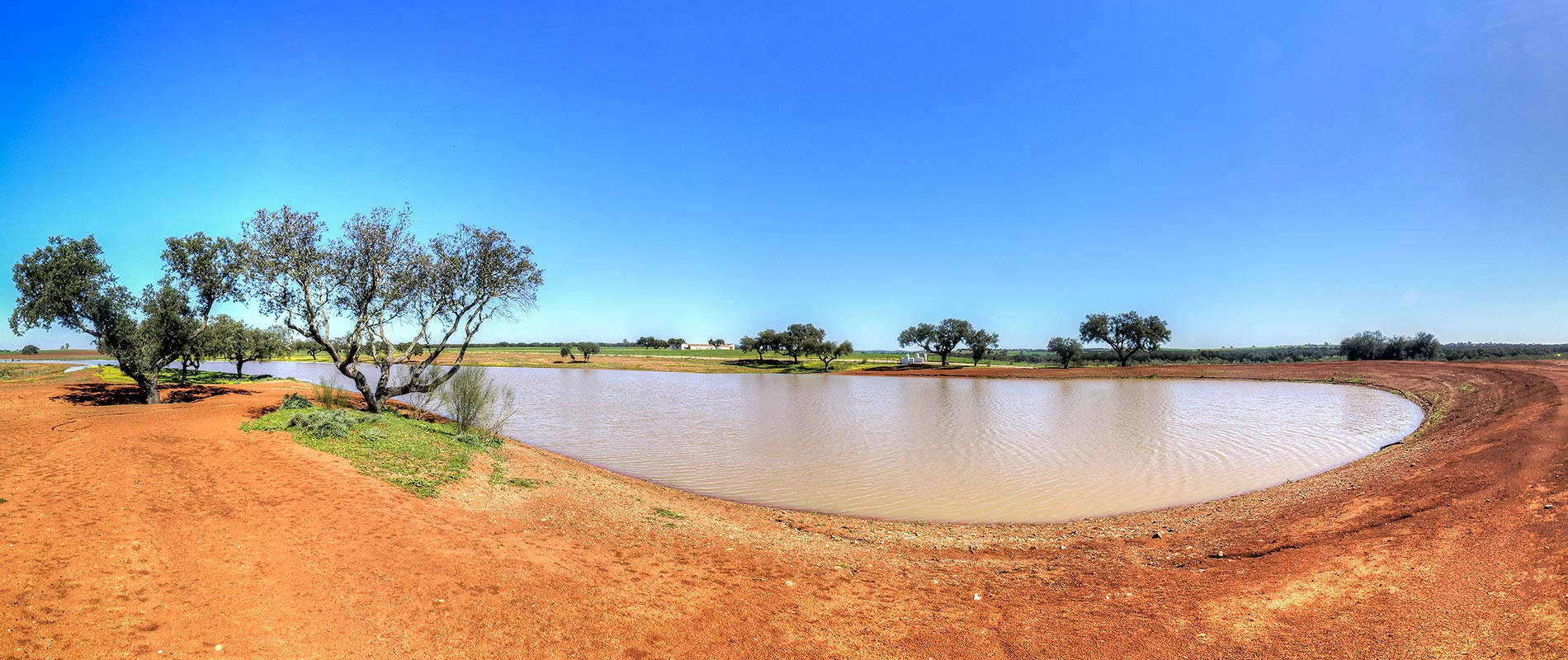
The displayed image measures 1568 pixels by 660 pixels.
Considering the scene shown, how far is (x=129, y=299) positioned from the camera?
17812 millimetres

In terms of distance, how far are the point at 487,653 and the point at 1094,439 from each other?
20819mm

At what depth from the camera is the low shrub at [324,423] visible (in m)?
12.2

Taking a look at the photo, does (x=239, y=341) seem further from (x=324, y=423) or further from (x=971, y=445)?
(x=971, y=445)

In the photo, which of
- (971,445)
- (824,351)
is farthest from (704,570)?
(824,351)

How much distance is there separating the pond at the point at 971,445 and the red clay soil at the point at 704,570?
187 cm

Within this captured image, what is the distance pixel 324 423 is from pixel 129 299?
516 inches

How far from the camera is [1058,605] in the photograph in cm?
624

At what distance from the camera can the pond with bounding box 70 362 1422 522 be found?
1270cm

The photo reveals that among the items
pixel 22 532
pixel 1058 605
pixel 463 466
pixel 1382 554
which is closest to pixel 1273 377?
pixel 1382 554

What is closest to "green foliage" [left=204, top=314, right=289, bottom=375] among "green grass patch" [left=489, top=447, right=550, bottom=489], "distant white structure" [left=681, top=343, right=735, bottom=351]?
"green grass patch" [left=489, top=447, right=550, bottom=489]

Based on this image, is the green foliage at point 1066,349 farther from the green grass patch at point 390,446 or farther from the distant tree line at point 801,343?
the green grass patch at point 390,446

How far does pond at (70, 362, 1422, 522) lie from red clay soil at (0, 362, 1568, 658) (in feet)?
6.12

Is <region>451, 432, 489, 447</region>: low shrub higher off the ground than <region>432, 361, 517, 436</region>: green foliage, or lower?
lower

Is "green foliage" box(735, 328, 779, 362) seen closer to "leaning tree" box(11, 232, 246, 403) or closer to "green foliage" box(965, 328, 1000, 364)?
"green foliage" box(965, 328, 1000, 364)
